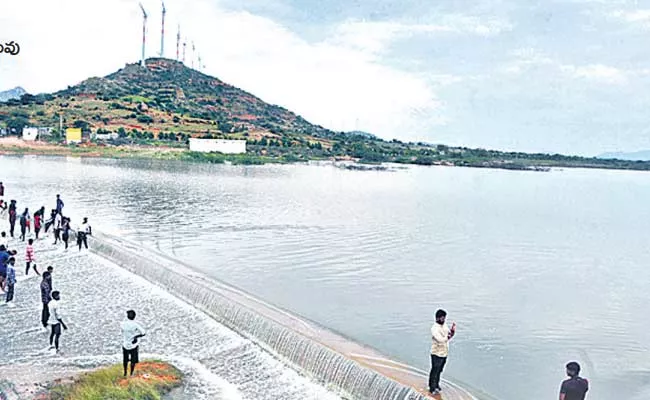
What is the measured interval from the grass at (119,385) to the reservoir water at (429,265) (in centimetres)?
576

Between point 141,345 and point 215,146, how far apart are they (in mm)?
104279

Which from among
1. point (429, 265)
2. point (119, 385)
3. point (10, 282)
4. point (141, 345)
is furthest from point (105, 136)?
point (119, 385)

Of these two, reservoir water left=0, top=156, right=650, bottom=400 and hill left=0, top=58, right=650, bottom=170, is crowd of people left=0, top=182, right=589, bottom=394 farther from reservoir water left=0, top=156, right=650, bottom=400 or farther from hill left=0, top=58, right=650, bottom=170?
hill left=0, top=58, right=650, bottom=170

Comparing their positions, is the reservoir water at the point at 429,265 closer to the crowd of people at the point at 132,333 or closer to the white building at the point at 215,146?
the crowd of people at the point at 132,333

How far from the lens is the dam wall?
1270cm

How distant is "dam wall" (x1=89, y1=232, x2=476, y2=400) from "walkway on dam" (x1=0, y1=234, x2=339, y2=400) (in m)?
0.28

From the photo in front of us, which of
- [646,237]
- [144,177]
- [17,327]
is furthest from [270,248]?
[144,177]

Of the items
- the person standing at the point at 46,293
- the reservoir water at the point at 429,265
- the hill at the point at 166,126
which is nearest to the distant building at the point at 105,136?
the hill at the point at 166,126

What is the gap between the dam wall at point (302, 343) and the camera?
12695mm

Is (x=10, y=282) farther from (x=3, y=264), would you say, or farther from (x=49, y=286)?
(x=49, y=286)

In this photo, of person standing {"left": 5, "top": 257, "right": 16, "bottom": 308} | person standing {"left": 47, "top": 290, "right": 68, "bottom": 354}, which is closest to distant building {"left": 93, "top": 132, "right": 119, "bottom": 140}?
person standing {"left": 5, "top": 257, "right": 16, "bottom": 308}

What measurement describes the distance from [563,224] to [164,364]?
41.4 meters

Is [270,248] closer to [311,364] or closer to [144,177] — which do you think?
[311,364]

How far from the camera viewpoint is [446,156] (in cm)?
17700
